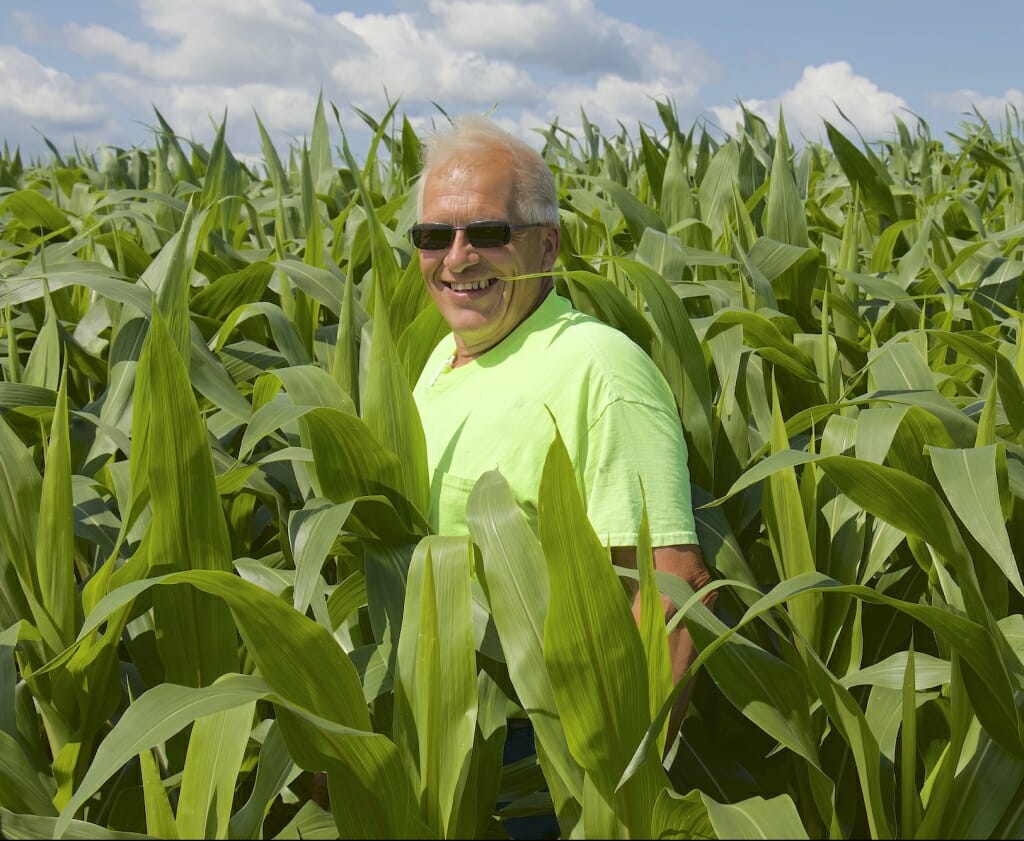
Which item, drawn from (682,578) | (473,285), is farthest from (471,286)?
(682,578)

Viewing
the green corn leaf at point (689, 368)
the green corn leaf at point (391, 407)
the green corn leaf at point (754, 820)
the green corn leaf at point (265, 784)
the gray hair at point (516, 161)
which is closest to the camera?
the green corn leaf at point (754, 820)

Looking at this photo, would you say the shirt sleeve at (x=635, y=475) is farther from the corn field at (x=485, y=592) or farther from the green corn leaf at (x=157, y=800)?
the green corn leaf at (x=157, y=800)

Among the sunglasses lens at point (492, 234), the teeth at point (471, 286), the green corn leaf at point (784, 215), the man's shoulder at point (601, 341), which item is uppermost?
the green corn leaf at point (784, 215)

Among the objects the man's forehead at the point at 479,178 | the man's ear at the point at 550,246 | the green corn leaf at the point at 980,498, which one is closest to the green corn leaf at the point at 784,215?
the man's ear at the point at 550,246

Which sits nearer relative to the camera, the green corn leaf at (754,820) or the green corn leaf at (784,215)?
the green corn leaf at (754,820)

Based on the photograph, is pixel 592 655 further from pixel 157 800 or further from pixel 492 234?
pixel 492 234

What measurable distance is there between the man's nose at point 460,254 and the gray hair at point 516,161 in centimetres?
7

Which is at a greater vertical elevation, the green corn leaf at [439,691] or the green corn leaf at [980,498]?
the green corn leaf at [980,498]

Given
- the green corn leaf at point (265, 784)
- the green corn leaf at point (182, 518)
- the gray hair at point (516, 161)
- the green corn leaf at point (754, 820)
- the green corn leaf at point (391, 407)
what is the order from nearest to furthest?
1. the green corn leaf at point (754, 820)
2. the green corn leaf at point (265, 784)
3. the green corn leaf at point (182, 518)
4. the green corn leaf at point (391, 407)
5. the gray hair at point (516, 161)

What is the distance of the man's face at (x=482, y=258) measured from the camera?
1.25 m

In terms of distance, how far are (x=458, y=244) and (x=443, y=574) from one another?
60 cm

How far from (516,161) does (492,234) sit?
102 mm

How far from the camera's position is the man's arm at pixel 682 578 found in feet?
3.07

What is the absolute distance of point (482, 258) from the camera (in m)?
1.25
